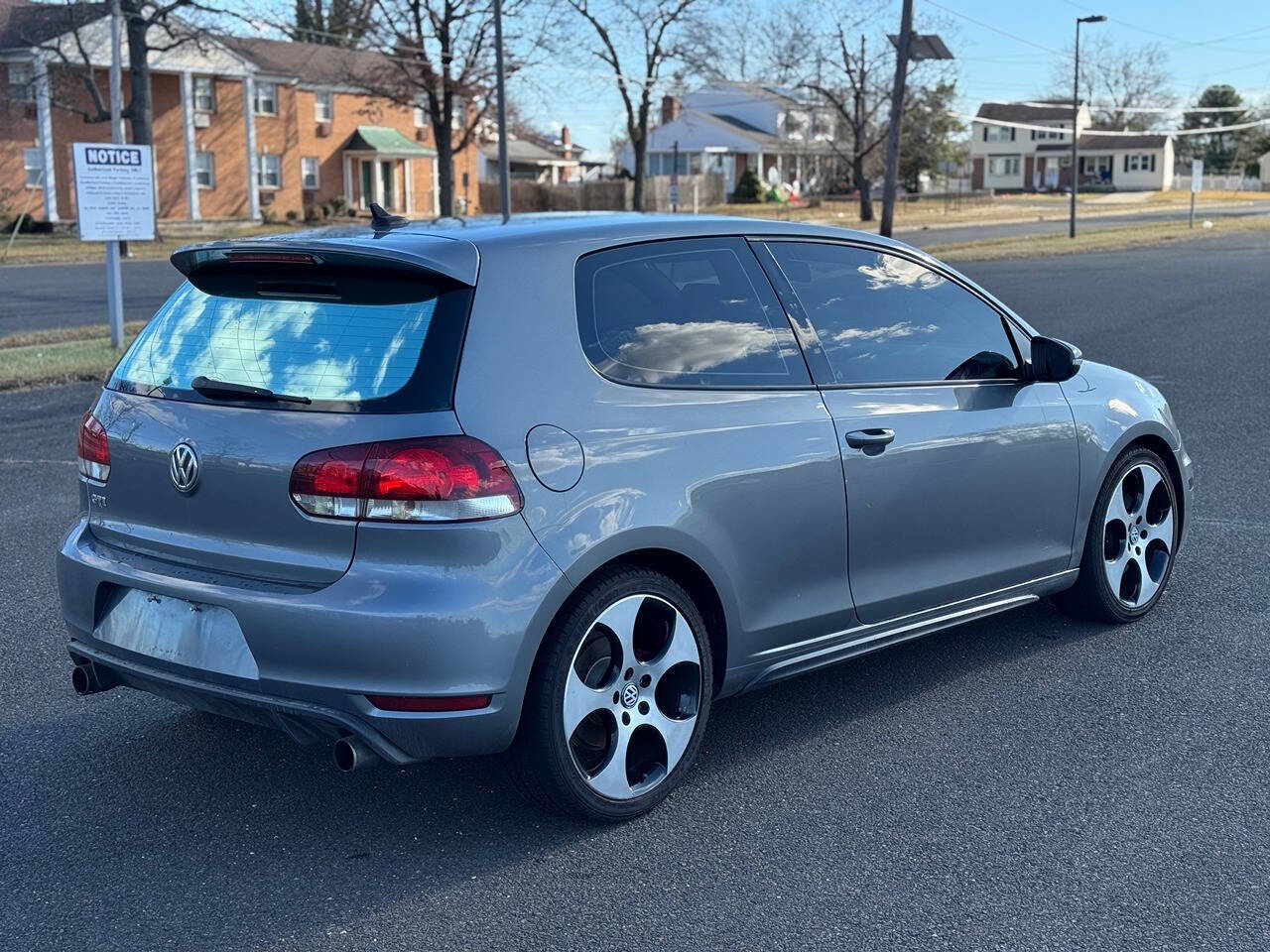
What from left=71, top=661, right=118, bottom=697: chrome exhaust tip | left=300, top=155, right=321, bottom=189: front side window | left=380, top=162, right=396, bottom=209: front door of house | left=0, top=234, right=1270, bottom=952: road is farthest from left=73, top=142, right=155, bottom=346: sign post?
left=380, top=162, right=396, bottom=209: front door of house

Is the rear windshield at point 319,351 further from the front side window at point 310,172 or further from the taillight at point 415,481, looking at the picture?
the front side window at point 310,172

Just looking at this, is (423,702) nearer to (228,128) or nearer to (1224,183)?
(228,128)

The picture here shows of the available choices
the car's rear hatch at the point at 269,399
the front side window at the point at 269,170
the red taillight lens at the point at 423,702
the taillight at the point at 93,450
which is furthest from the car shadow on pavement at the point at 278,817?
the front side window at the point at 269,170

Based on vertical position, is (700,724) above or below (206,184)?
below

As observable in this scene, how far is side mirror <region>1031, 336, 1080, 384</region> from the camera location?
5.15m

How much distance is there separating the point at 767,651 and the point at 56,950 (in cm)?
216

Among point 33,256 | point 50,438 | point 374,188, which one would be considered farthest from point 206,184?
point 50,438

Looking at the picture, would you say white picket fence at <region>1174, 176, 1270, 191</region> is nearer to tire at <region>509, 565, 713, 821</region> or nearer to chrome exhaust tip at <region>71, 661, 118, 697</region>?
tire at <region>509, 565, 713, 821</region>

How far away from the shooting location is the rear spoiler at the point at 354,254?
12.4 ft

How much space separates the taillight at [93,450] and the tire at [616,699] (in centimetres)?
150

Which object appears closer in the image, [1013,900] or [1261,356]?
[1013,900]

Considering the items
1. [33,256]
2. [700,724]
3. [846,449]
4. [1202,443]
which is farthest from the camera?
[33,256]

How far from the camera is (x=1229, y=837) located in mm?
3855

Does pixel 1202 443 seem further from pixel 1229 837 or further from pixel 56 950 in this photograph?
pixel 56 950
